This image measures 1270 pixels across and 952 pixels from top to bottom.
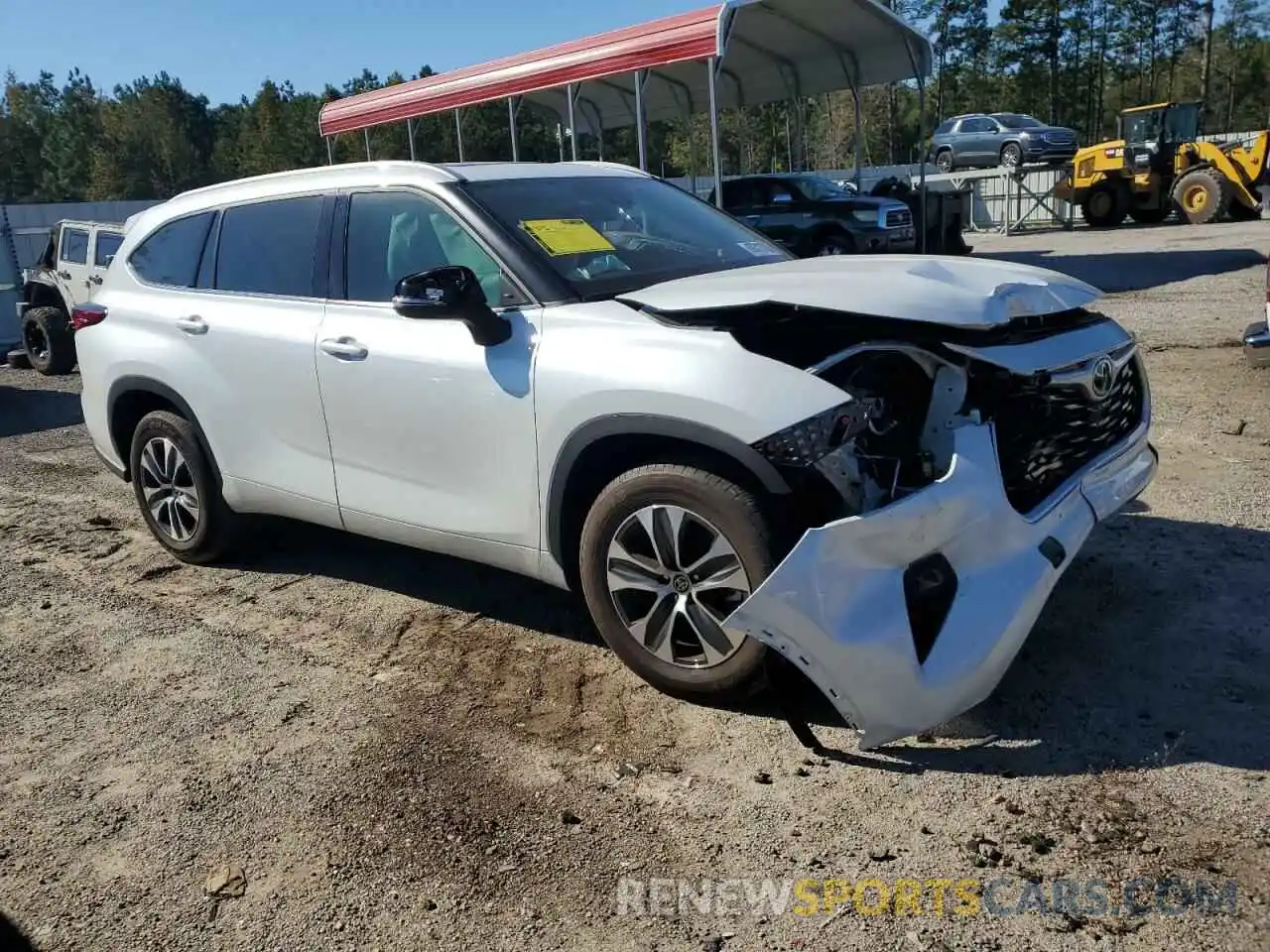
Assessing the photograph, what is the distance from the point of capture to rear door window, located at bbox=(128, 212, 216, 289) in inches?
195

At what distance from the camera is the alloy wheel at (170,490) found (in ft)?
16.4

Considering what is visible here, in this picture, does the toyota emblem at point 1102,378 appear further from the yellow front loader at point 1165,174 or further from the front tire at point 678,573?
the yellow front loader at point 1165,174

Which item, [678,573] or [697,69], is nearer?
[678,573]

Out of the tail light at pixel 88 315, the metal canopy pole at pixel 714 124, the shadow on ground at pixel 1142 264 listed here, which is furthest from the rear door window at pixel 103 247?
the shadow on ground at pixel 1142 264

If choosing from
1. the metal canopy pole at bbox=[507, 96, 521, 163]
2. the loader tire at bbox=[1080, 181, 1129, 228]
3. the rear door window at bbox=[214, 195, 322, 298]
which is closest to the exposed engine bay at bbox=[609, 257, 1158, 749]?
the rear door window at bbox=[214, 195, 322, 298]

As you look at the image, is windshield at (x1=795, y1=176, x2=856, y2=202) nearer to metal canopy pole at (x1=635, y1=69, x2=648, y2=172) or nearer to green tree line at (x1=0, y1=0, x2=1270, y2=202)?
metal canopy pole at (x1=635, y1=69, x2=648, y2=172)

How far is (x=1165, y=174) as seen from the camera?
80.2 ft

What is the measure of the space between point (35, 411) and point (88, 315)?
20.3ft

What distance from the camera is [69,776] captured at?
3.30 meters

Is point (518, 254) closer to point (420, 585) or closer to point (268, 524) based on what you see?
point (420, 585)

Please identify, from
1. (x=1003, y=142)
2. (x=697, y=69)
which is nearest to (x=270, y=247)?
(x=697, y=69)

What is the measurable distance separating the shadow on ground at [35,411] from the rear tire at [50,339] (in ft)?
2.56

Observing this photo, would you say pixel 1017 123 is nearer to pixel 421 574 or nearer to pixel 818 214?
pixel 818 214

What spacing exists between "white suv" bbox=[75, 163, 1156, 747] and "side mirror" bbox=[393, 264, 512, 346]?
11 millimetres
